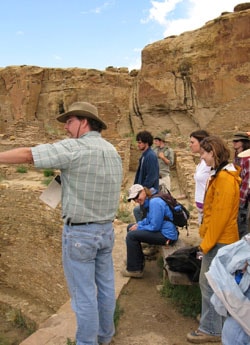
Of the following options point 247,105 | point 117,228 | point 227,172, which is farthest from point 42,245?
point 247,105

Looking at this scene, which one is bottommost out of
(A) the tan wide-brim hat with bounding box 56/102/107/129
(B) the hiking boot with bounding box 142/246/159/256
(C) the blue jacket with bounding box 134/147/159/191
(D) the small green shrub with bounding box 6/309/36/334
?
(D) the small green shrub with bounding box 6/309/36/334

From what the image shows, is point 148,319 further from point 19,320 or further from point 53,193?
point 19,320

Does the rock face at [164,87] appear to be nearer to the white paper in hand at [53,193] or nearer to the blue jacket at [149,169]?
the blue jacket at [149,169]

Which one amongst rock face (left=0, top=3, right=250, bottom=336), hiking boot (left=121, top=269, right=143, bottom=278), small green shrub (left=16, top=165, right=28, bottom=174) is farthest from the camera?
small green shrub (left=16, top=165, right=28, bottom=174)

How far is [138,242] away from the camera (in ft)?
15.1

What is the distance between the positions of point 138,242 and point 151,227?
1.09ft

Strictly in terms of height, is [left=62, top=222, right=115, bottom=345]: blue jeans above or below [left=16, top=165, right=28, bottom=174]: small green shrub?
above

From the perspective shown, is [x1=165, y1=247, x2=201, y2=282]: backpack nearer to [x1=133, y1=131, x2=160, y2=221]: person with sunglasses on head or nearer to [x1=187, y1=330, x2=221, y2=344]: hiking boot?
[x1=187, y1=330, x2=221, y2=344]: hiking boot

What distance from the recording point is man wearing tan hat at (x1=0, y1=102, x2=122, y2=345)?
273cm

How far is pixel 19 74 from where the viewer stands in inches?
1214

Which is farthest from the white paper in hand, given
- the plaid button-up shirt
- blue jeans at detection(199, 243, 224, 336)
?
blue jeans at detection(199, 243, 224, 336)

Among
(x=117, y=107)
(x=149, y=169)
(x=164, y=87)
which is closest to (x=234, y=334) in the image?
(x=149, y=169)

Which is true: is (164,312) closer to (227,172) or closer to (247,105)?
(227,172)

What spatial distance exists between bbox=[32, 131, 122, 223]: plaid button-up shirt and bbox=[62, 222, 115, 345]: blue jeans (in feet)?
0.35
